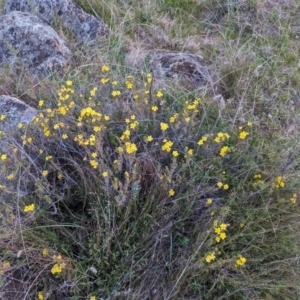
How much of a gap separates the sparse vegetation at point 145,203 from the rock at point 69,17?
902 mm

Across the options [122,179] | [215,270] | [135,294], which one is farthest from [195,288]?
[122,179]

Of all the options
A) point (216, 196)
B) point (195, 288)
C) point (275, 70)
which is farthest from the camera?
point (275, 70)

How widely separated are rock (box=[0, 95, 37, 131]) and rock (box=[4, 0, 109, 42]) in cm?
98

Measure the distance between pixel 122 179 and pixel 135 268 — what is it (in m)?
0.39

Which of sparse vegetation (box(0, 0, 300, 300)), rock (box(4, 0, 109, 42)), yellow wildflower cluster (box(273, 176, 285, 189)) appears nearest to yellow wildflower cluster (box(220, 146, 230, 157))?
sparse vegetation (box(0, 0, 300, 300))

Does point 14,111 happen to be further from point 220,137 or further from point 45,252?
point 220,137

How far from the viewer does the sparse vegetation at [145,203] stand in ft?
5.73

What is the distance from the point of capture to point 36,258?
1690 millimetres

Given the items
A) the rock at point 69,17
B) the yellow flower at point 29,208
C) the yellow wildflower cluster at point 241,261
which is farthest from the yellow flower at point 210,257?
the rock at point 69,17

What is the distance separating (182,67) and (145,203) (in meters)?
1.38

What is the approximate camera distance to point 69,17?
314cm

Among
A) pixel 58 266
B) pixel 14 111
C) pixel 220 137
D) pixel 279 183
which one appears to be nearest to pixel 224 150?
pixel 220 137

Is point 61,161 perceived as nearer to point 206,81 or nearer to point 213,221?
point 213,221

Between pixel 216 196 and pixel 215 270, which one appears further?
pixel 216 196
